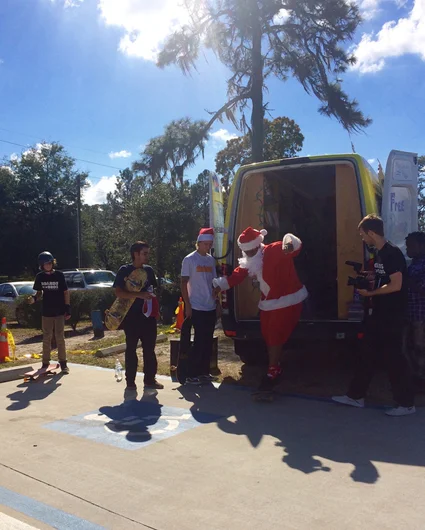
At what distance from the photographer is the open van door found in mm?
6035

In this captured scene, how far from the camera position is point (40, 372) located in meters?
7.20

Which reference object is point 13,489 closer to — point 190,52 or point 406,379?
point 406,379

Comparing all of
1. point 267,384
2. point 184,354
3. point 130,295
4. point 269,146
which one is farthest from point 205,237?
point 269,146

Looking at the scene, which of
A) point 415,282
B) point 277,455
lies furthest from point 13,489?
point 415,282

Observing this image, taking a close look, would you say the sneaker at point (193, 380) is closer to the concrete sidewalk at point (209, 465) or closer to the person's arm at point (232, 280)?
the concrete sidewalk at point (209, 465)

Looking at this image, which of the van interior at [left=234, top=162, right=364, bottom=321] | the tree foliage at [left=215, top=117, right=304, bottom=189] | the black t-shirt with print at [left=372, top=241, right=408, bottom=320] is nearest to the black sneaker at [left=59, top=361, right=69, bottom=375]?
the van interior at [left=234, top=162, right=364, bottom=321]

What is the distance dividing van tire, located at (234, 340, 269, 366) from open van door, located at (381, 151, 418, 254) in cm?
204

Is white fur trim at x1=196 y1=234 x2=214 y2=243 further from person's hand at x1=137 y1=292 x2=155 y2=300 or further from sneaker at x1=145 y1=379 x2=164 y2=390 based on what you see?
sneaker at x1=145 y1=379 x2=164 y2=390

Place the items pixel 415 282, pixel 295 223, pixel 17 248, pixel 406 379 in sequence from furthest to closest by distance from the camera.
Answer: pixel 17 248 → pixel 295 223 → pixel 415 282 → pixel 406 379

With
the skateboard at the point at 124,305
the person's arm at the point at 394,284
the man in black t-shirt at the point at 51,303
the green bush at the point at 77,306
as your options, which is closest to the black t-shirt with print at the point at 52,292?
the man in black t-shirt at the point at 51,303

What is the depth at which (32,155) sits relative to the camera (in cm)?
3716

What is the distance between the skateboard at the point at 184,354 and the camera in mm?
6457

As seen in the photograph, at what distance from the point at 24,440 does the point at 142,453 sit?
115 centimetres

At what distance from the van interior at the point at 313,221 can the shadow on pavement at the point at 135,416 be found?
5.08 ft
